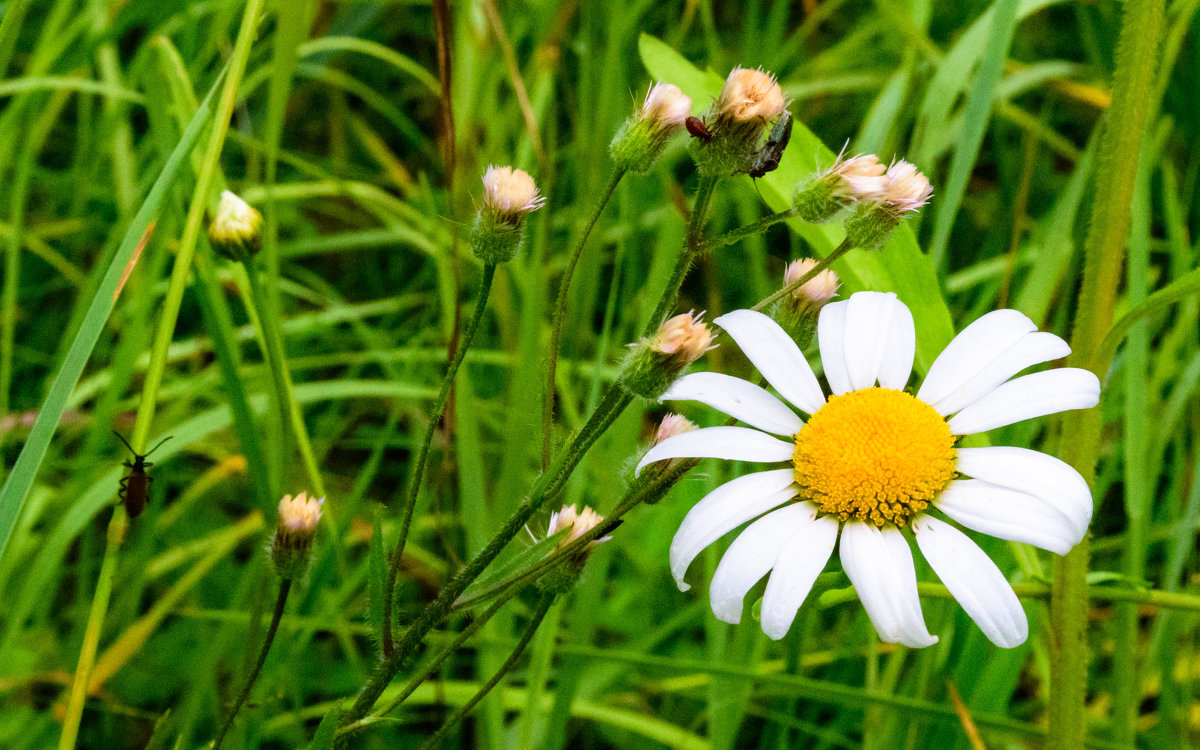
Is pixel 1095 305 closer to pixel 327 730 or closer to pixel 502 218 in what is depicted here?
pixel 502 218

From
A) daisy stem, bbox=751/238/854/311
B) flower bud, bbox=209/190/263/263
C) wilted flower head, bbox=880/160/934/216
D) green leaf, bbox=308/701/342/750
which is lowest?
green leaf, bbox=308/701/342/750

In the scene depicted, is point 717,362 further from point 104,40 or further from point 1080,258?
point 104,40

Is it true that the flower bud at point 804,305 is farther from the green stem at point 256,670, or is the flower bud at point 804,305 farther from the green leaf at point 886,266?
the green stem at point 256,670

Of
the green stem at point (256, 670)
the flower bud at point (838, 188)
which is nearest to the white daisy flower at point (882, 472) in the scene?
the flower bud at point (838, 188)

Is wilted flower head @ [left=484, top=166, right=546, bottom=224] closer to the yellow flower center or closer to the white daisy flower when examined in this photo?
the white daisy flower

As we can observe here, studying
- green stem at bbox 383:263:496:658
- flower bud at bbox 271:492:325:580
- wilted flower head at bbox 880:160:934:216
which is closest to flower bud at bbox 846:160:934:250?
wilted flower head at bbox 880:160:934:216

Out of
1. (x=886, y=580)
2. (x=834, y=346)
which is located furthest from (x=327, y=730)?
(x=834, y=346)
